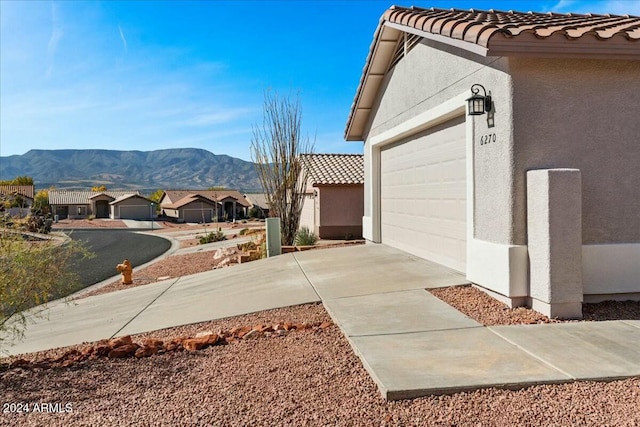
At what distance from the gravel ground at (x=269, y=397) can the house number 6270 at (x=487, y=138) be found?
361 cm

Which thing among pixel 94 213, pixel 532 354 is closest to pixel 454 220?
pixel 532 354

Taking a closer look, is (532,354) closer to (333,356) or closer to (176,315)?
(333,356)

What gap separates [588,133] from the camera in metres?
6.59

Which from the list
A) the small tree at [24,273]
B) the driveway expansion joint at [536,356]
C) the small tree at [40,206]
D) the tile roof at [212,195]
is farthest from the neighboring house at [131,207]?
the driveway expansion joint at [536,356]

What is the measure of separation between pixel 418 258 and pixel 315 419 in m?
7.04

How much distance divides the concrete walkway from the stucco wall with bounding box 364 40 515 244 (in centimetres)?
134

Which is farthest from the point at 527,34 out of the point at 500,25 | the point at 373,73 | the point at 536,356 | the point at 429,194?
the point at 373,73

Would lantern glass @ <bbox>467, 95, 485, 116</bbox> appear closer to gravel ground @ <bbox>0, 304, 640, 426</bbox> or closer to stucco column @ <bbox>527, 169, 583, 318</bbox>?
stucco column @ <bbox>527, 169, 583, 318</bbox>

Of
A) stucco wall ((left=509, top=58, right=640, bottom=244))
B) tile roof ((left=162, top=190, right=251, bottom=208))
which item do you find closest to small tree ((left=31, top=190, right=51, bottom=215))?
stucco wall ((left=509, top=58, right=640, bottom=244))

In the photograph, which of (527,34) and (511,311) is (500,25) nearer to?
(527,34)

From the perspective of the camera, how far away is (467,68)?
25.4 ft

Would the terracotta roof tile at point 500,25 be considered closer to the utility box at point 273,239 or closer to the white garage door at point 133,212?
the utility box at point 273,239

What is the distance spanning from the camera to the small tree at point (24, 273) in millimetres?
5371

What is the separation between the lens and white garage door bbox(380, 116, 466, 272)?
28.0 feet
